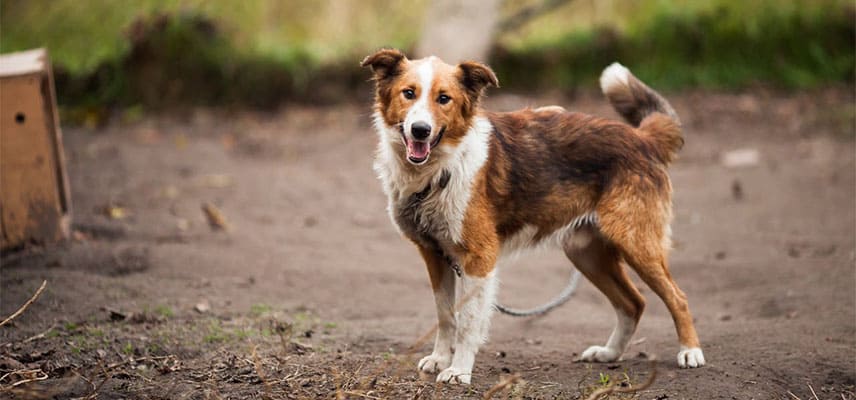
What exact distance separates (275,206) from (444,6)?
510cm

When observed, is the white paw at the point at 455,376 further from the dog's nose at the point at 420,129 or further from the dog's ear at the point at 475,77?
the dog's ear at the point at 475,77

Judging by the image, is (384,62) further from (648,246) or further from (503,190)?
(648,246)

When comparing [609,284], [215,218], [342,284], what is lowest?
[342,284]

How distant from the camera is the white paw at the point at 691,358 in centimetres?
481

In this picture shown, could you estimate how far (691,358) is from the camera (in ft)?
15.8

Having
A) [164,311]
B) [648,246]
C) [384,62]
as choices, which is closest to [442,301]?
[648,246]

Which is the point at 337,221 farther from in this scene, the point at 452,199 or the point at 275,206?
the point at 452,199

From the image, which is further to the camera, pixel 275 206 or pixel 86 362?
pixel 275 206

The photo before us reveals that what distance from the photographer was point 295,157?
34.8ft

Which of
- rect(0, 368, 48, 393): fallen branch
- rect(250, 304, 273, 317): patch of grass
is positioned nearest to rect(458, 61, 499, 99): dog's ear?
rect(250, 304, 273, 317): patch of grass

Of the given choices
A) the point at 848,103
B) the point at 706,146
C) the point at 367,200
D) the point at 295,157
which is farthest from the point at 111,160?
the point at 848,103

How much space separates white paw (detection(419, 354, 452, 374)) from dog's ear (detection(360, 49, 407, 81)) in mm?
1498

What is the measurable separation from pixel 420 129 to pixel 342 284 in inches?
95.3

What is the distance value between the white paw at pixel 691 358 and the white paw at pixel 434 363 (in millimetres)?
1243
